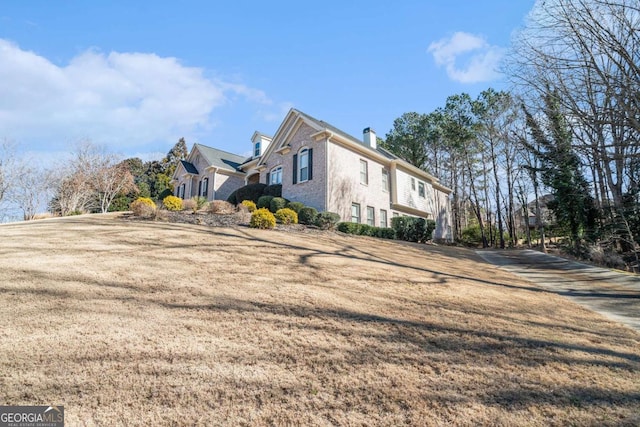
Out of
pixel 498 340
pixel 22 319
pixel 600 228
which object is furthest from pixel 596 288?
pixel 22 319

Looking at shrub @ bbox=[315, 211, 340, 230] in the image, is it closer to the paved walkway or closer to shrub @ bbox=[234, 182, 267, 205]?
shrub @ bbox=[234, 182, 267, 205]

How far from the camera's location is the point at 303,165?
1902 cm

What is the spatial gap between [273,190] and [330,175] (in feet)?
14.9

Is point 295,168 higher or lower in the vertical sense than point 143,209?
higher

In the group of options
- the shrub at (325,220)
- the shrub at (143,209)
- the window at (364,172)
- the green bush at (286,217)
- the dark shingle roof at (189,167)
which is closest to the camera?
the shrub at (143,209)

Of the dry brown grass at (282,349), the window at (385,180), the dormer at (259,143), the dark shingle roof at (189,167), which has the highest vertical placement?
the dormer at (259,143)

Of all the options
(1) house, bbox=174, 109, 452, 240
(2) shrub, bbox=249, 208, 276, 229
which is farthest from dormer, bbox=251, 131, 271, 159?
(2) shrub, bbox=249, 208, 276, 229

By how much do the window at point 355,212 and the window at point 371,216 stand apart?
1013mm

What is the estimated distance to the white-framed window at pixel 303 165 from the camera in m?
18.6

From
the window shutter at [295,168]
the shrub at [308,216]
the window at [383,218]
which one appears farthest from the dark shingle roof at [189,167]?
the window at [383,218]

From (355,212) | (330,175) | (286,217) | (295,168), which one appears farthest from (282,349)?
(295,168)

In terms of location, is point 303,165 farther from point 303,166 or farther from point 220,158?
point 220,158

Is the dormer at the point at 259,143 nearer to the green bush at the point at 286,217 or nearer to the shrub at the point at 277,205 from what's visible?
the shrub at the point at 277,205

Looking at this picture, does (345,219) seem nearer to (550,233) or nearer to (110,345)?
(110,345)
